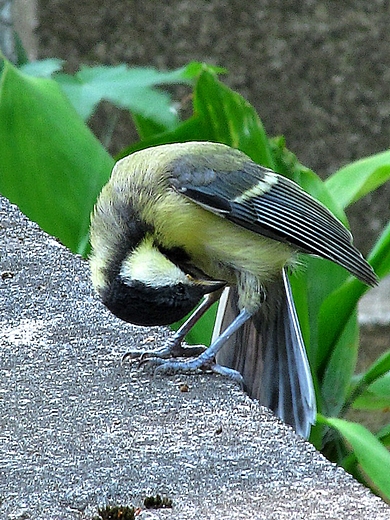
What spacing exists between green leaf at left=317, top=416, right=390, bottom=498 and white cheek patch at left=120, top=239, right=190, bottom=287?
78cm

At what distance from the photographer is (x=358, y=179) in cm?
360

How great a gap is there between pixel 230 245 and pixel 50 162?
1.14m

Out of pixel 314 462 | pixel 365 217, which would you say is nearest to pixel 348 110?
pixel 365 217

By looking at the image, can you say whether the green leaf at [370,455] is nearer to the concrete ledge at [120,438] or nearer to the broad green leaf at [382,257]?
the concrete ledge at [120,438]

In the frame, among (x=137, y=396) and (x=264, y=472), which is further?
(x=137, y=396)

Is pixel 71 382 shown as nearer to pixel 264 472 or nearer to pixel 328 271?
pixel 264 472

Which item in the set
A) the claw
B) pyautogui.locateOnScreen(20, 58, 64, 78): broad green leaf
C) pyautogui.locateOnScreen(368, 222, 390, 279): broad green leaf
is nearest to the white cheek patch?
the claw

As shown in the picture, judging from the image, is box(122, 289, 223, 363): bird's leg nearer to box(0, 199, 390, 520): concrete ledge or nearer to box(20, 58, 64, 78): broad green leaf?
box(0, 199, 390, 520): concrete ledge

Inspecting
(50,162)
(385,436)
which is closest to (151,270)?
(50,162)

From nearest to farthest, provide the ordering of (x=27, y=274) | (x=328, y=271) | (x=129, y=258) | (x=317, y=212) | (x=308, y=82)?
1. (x=129, y=258)
2. (x=27, y=274)
3. (x=317, y=212)
4. (x=328, y=271)
5. (x=308, y=82)

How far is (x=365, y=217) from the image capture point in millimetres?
5594

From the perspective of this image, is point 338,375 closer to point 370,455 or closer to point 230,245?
point 370,455

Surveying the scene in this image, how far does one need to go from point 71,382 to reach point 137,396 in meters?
0.13

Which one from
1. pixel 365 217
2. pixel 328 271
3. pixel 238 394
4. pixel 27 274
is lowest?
pixel 365 217
